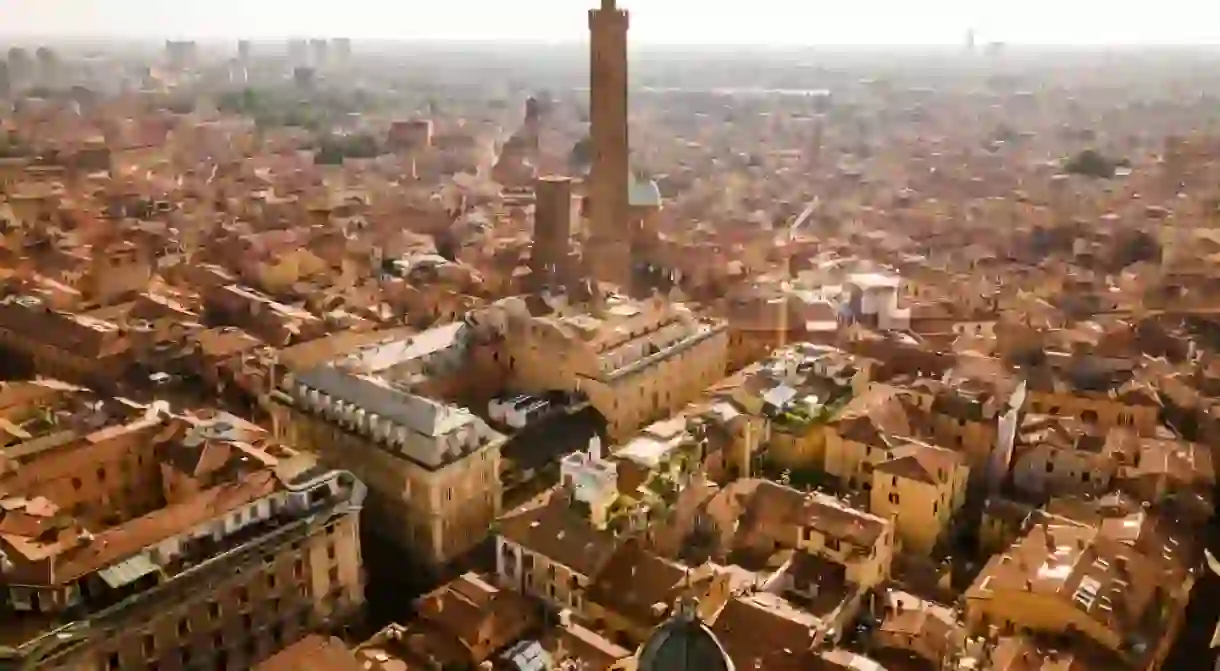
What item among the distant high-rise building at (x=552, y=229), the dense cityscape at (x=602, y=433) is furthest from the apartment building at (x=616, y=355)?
the distant high-rise building at (x=552, y=229)

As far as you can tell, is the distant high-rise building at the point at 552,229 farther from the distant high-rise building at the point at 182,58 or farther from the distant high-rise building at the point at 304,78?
the distant high-rise building at the point at 182,58

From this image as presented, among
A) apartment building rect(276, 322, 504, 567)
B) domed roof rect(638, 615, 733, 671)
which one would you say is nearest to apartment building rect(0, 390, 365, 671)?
apartment building rect(276, 322, 504, 567)

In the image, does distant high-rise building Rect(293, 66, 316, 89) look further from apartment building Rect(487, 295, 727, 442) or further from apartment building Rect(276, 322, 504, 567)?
apartment building Rect(276, 322, 504, 567)

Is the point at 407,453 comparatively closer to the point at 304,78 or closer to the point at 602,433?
the point at 602,433

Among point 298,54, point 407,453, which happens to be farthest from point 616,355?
point 298,54

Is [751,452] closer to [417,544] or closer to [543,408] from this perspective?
[543,408]
